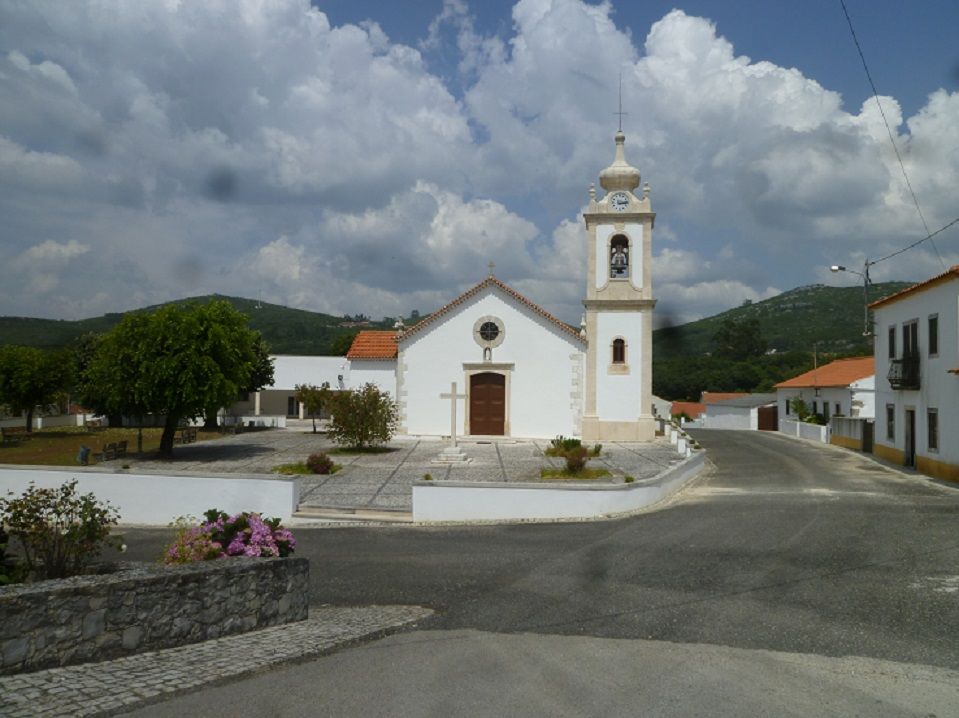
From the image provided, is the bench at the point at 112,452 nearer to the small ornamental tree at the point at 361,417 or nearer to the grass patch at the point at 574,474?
the small ornamental tree at the point at 361,417

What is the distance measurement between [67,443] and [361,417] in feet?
54.5

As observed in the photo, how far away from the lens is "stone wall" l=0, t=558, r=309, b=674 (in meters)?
6.56

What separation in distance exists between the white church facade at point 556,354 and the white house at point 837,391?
11612 millimetres

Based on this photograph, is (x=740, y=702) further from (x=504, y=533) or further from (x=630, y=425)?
(x=630, y=425)

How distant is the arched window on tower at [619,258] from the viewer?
3334cm

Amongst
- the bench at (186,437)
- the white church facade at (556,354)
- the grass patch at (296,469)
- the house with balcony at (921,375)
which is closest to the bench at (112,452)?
the bench at (186,437)

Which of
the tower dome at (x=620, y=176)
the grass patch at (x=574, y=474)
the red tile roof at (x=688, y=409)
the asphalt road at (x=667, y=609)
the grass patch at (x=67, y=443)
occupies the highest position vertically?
the tower dome at (x=620, y=176)

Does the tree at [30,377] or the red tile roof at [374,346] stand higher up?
the red tile roof at [374,346]

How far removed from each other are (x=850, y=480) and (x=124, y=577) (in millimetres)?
20515

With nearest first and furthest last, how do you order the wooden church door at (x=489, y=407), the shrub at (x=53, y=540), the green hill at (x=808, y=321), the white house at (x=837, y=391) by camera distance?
the shrub at (x=53, y=540), the wooden church door at (x=489, y=407), the white house at (x=837, y=391), the green hill at (x=808, y=321)

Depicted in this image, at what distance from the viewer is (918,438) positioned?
24703 millimetres

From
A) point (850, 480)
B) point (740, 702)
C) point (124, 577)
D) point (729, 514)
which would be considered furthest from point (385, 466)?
point (740, 702)

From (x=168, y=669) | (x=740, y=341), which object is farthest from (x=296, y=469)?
(x=740, y=341)

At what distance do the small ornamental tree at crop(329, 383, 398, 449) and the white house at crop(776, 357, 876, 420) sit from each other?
22072 millimetres
